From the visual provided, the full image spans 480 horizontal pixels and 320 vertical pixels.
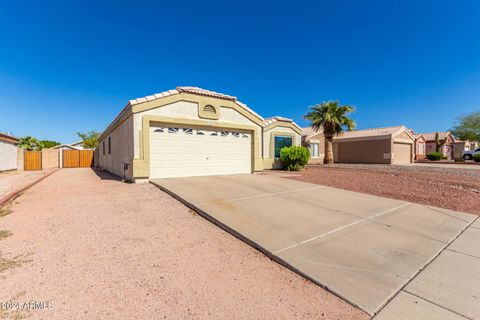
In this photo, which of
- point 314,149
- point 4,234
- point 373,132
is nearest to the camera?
point 4,234

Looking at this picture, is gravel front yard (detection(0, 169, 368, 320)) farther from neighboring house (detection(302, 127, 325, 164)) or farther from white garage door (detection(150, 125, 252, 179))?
neighboring house (detection(302, 127, 325, 164))

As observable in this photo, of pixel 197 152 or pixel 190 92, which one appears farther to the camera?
pixel 197 152

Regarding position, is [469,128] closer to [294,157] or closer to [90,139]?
[294,157]

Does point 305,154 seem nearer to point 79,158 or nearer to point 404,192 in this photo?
point 404,192

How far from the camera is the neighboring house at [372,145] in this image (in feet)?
75.8

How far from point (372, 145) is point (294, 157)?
1442cm

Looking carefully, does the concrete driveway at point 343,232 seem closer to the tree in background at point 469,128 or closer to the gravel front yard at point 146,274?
the gravel front yard at point 146,274

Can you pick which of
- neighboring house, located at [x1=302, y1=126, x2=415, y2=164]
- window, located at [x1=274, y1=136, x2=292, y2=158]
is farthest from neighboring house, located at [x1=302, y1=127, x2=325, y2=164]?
window, located at [x1=274, y1=136, x2=292, y2=158]

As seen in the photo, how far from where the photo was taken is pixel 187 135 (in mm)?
10344

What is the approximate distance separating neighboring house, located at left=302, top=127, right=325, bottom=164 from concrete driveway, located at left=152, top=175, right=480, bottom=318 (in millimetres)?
17699

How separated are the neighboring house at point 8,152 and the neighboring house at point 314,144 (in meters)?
27.8

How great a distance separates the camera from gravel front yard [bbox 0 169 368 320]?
2.23 m

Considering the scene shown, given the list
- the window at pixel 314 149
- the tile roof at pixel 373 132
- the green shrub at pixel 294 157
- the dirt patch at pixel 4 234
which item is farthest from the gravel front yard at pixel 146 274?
the tile roof at pixel 373 132

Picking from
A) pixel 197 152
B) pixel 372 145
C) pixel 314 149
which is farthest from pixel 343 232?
pixel 372 145
